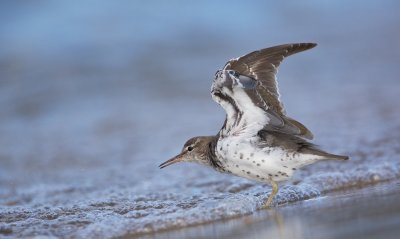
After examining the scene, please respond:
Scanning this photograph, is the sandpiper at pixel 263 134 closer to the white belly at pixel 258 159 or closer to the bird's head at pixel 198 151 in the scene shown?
the white belly at pixel 258 159

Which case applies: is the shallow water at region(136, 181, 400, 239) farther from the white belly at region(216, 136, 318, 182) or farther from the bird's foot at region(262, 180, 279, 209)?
the white belly at region(216, 136, 318, 182)

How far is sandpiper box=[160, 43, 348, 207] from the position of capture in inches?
329

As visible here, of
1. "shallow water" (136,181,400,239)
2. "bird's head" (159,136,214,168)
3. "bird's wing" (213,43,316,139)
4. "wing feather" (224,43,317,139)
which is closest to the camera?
"shallow water" (136,181,400,239)

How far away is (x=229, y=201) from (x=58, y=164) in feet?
17.5

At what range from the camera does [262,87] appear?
8555 mm

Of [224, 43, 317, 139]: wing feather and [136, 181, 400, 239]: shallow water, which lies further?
[224, 43, 317, 139]: wing feather

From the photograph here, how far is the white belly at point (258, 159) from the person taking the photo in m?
8.52

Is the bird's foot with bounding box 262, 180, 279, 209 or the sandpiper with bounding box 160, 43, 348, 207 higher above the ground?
the sandpiper with bounding box 160, 43, 348, 207

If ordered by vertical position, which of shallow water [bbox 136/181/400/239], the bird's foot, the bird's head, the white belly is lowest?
shallow water [bbox 136/181/400/239]

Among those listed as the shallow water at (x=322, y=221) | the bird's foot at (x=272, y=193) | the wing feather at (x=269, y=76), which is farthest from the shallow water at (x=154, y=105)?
the wing feather at (x=269, y=76)

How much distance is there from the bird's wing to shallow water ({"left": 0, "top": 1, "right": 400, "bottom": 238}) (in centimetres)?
104

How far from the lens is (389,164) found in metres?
10.2

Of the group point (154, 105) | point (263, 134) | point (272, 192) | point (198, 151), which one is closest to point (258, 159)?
point (263, 134)

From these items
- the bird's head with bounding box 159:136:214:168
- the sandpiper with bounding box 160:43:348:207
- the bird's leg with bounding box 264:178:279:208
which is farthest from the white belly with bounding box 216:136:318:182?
the bird's head with bounding box 159:136:214:168
